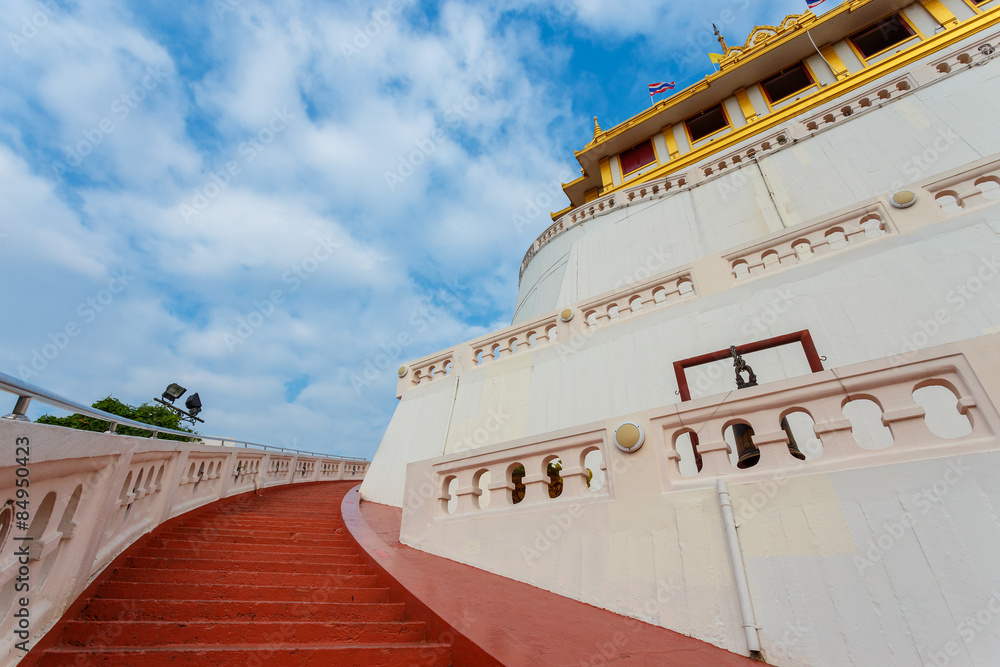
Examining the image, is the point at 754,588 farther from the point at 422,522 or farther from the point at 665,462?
the point at 422,522

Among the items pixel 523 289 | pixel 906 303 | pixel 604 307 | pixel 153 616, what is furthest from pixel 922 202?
pixel 523 289

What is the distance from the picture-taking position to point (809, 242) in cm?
591

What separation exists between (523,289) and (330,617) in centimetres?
1255

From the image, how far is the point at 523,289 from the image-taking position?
1482 cm

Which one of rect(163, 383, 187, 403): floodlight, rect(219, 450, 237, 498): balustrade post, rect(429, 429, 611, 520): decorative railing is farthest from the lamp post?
rect(429, 429, 611, 520): decorative railing

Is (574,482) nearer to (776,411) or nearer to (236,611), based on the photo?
(776,411)

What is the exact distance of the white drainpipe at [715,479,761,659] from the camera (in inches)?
96.3

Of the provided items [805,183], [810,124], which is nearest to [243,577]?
[805,183]

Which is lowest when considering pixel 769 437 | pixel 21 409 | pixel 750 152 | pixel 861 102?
pixel 21 409

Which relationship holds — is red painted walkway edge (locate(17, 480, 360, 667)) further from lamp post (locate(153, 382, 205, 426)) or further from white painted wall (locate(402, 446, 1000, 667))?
lamp post (locate(153, 382, 205, 426))

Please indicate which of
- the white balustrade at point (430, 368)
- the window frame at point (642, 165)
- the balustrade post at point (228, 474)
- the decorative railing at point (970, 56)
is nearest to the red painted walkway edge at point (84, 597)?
the balustrade post at point (228, 474)

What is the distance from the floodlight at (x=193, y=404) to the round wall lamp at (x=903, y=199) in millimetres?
25932

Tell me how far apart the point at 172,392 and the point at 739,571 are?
78.0ft

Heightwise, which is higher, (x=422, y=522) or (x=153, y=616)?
(x=422, y=522)
